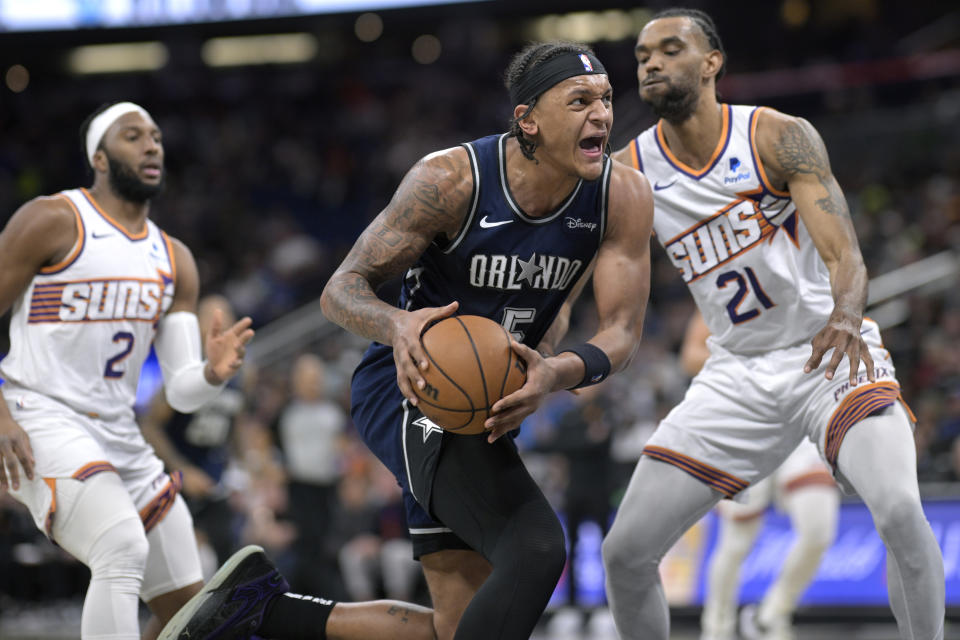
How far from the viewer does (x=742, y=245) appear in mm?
4773

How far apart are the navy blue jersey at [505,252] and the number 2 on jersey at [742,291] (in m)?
0.90

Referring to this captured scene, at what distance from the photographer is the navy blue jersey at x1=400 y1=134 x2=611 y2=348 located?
396 cm

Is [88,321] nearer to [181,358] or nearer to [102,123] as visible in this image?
[181,358]

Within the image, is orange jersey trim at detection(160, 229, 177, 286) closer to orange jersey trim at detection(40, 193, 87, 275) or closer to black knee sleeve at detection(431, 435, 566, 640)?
orange jersey trim at detection(40, 193, 87, 275)

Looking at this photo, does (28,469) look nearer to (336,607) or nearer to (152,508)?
(152,508)

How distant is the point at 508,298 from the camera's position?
409 cm

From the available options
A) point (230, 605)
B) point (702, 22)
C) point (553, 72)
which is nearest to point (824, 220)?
point (702, 22)

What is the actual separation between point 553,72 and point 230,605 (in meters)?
2.44

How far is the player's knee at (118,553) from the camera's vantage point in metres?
4.41

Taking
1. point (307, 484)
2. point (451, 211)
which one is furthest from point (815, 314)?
point (307, 484)

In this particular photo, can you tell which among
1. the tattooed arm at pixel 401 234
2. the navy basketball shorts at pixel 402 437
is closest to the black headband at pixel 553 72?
the tattooed arm at pixel 401 234

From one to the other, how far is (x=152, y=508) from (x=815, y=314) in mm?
3013

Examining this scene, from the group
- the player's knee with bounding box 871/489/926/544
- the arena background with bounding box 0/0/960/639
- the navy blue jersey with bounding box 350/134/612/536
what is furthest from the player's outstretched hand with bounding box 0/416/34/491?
the arena background with bounding box 0/0/960/639

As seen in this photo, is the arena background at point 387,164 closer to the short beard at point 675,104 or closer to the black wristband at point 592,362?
the short beard at point 675,104
